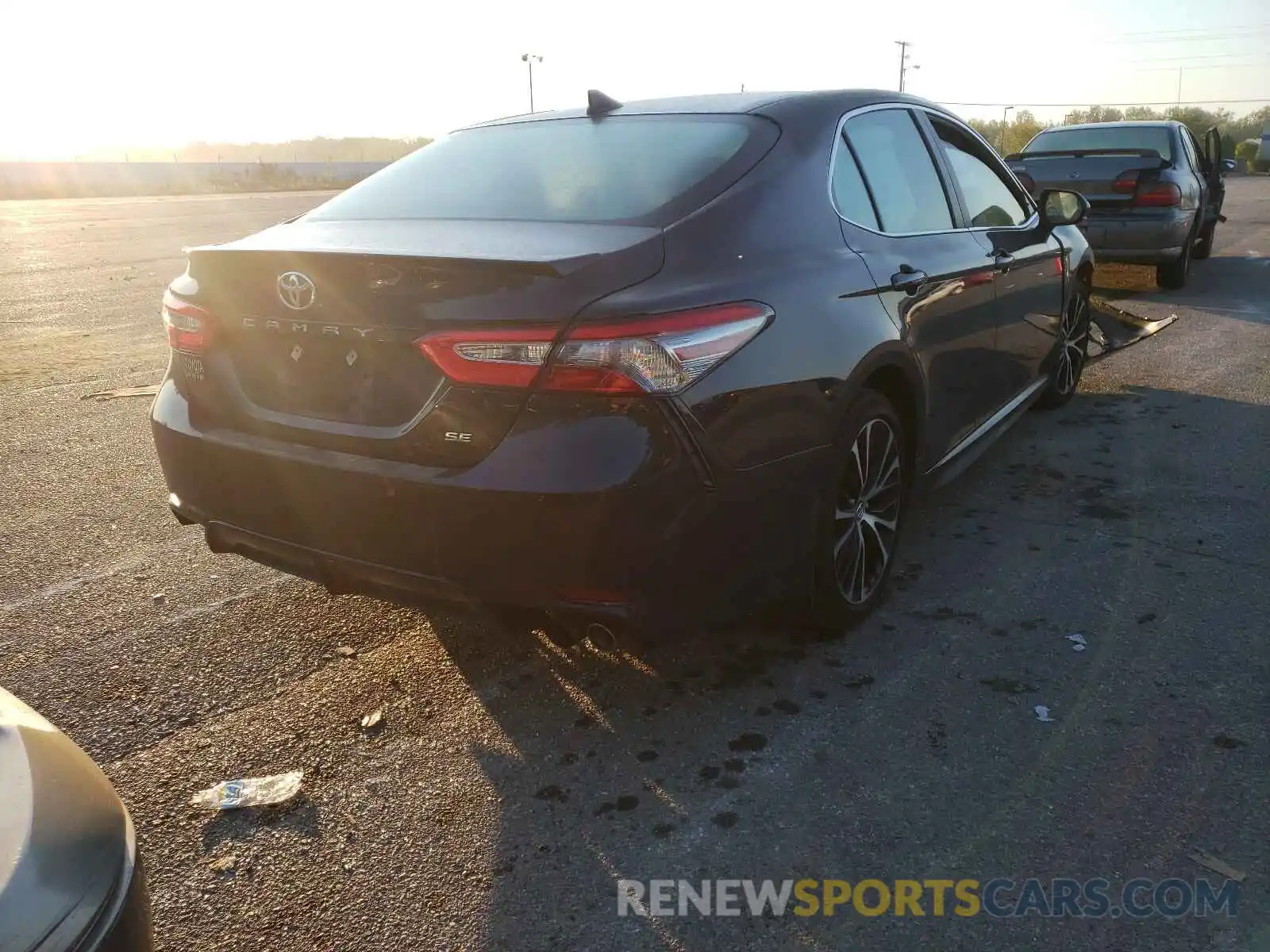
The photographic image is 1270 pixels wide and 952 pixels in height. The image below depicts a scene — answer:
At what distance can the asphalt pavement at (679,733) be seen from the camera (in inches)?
91.5

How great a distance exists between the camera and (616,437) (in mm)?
2469

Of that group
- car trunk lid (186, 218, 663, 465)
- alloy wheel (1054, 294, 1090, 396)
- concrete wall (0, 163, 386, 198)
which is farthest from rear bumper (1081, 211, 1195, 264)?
concrete wall (0, 163, 386, 198)

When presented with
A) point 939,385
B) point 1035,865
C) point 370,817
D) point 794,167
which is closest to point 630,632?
point 370,817

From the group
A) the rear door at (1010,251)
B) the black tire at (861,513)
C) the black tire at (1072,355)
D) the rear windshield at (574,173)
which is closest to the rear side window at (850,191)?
the rear windshield at (574,173)

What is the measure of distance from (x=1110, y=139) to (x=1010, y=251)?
850 centimetres

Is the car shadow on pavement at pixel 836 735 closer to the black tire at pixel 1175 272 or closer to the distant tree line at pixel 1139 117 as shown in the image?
the black tire at pixel 1175 272

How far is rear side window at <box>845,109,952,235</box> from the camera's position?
3.68 m

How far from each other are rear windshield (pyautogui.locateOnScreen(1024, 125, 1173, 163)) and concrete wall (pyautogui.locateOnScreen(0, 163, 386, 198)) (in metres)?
43.1

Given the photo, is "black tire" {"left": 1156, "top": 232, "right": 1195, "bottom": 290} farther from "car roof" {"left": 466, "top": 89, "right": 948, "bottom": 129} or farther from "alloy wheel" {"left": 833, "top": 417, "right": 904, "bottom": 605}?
"alloy wheel" {"left": 833, "top": 417, "right": 904, "bottom": 605}

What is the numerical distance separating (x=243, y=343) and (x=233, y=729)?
1063mm

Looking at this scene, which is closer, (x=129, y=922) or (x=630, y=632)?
(x=129, y=922)

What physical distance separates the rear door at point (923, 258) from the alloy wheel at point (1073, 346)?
200 cm

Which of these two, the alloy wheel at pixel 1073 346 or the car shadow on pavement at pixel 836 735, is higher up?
the alloy wheel at pixel 1073 346

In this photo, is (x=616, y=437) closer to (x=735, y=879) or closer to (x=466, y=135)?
(x=735, y=879)
